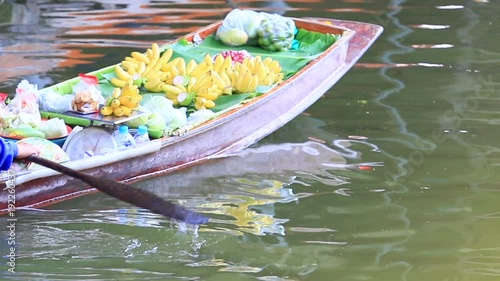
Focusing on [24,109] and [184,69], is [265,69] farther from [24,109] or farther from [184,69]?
[24,109]

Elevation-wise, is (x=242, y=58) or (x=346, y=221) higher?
(x=242, y=58)

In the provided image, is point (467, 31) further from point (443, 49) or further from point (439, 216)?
point (439, 216)

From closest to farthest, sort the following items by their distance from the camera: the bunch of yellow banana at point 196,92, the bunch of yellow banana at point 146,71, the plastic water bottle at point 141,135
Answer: the plastic water bottle at point 141,135 < the bunch of yellow banana at point 196,92 < the bunch of yellow banana at point 146,71

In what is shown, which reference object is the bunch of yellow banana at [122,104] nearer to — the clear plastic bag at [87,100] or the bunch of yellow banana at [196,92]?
the clear plastic bag at [87,100]

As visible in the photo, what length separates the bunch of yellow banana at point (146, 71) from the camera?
6.70 metres

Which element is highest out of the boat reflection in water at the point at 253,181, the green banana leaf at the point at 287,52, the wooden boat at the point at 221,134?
the green banana leaf at the point at 287,52

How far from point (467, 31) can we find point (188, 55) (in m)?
3.68

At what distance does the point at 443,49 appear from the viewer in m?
9.09

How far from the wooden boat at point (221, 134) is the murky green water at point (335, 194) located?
0.34 ft

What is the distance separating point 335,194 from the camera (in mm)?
5680

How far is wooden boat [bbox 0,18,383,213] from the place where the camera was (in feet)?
16.9

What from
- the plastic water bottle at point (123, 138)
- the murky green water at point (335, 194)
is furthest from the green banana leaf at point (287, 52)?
the plastic water bottle at point (123, 138)

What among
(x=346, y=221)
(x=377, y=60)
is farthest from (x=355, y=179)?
(x=377, y=60)

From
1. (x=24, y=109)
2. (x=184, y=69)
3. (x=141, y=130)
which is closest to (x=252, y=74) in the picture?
(x=184, y=69)
